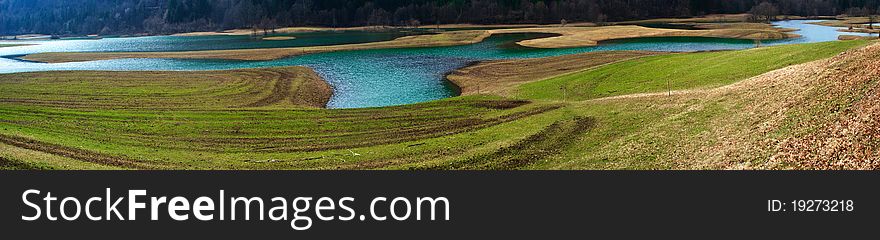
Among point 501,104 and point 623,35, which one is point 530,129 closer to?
point 501,104

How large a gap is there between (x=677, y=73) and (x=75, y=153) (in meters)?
50.9

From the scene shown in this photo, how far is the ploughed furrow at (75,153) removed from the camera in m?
32.4

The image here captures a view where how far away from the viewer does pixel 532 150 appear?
32.7 meters

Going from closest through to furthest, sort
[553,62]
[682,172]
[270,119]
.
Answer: [682,172] → [270,119] → [553,62]

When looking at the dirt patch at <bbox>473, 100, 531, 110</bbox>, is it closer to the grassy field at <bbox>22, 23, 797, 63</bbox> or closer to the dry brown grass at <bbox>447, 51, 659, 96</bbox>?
the dry brown grass at <bbox>447, 51, 659, 96</bbox>

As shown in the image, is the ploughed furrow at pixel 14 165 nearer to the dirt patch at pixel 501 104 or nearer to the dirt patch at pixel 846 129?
the dirt patch at pixel 501 104

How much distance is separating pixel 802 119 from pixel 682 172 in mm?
7953

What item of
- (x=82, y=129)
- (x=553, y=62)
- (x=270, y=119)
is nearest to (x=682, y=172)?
(x=270, y=119)

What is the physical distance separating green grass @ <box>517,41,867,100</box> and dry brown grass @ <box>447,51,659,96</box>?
238 inches

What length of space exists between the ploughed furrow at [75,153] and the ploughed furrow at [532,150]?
58.6 ft

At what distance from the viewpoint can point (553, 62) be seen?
90.8m

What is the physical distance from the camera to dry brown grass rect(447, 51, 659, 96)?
70369 millimetres

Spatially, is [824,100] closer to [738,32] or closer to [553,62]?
[553,62]

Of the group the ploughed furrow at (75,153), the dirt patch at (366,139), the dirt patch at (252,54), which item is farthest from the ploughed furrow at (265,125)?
the dirt patch at (252,54)
